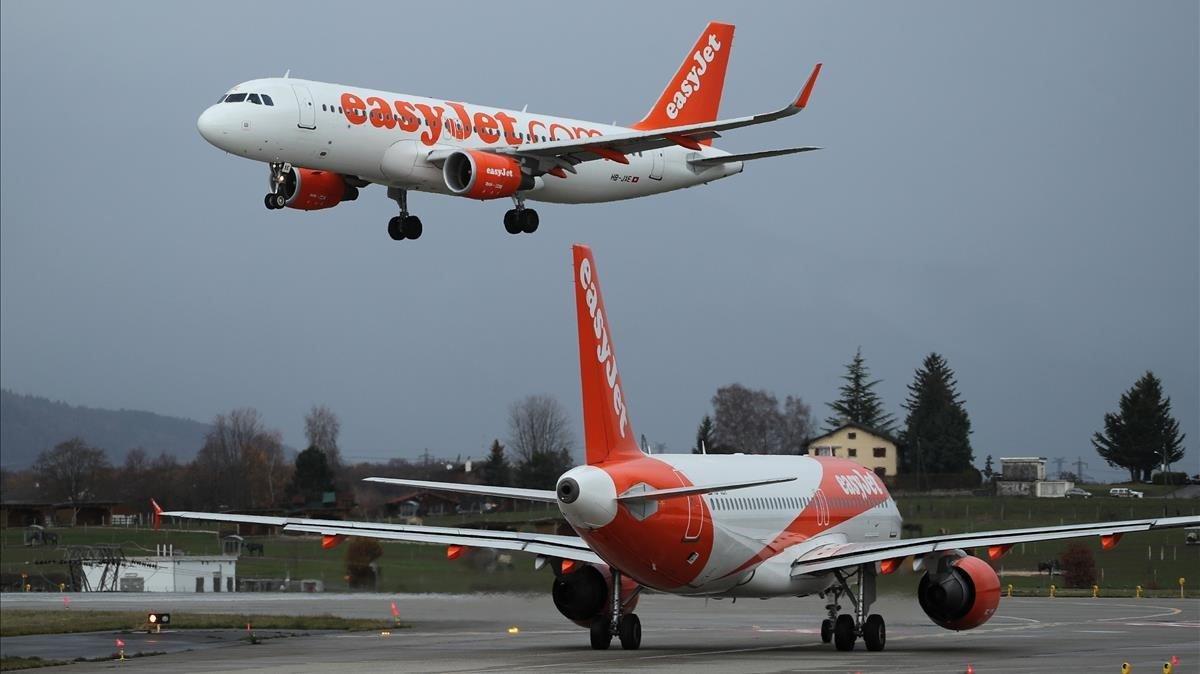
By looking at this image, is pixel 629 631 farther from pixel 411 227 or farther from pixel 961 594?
pixel 411 227

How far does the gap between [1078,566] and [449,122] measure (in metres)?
30.1

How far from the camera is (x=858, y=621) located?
115ft

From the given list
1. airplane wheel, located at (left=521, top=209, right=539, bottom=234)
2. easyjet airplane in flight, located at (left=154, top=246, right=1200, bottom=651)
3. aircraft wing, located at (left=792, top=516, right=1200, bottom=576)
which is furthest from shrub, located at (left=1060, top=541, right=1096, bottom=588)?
airplane wheel, located at (left=521, top=209, right=539, bottom=234)

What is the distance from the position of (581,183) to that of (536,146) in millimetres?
3462

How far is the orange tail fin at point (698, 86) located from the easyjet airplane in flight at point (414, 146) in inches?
331

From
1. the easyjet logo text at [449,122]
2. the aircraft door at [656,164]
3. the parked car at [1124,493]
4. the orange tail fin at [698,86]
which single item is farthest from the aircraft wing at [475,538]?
the parked car at [1124,493]

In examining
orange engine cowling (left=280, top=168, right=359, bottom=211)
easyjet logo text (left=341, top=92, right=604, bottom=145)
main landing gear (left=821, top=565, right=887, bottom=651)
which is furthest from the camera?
orange engine cowling (left=280, top=168, right=359, bottom=211)

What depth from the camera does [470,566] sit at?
46.7 meters

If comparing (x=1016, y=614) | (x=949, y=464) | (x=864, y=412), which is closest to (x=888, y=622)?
(x=1016, y=614)

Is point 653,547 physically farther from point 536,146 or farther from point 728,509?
point 536,146

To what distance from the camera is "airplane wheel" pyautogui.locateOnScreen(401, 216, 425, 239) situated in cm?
3922

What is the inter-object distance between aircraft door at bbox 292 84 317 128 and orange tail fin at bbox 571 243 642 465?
7.23 meters

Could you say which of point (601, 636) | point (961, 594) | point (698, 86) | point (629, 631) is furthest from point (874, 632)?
point (698, 86)

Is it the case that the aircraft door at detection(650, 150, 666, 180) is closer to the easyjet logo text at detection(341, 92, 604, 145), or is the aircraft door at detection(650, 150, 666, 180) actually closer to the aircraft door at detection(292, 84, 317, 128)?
the easyjet logo text at detection(341, 92, 604, 145)
